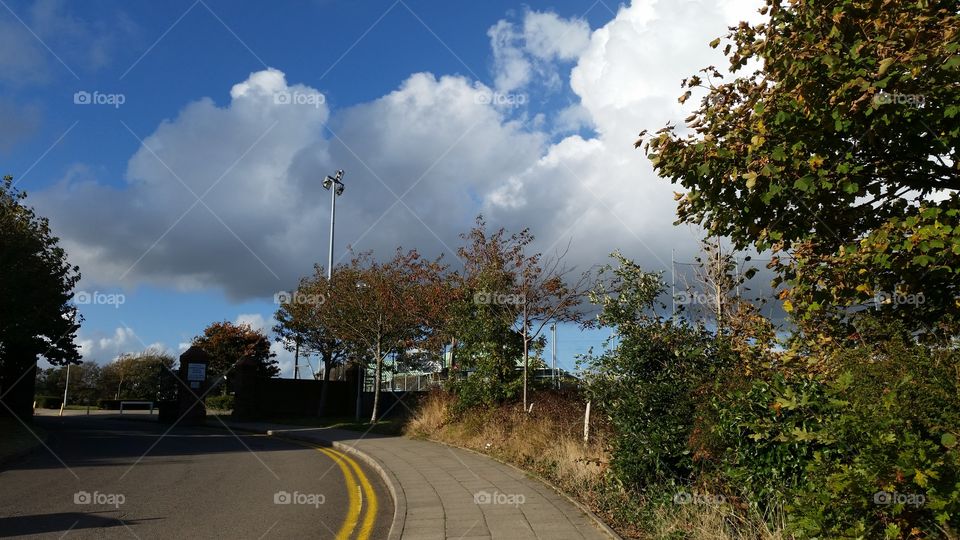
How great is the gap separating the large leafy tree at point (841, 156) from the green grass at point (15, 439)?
49.1 ft

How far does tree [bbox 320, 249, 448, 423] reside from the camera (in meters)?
26.7

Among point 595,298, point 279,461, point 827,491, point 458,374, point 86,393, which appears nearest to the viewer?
point 827,491

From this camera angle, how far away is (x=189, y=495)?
1048 cm

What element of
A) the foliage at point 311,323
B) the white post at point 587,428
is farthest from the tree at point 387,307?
the white post at point 587,428

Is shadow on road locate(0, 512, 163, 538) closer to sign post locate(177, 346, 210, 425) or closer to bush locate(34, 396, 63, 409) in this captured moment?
sign post locate(177, 346, 210, 425)

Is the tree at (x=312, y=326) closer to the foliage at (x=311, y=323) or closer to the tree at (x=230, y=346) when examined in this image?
the foliage at (x=311, y=323)

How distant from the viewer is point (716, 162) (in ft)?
24.5

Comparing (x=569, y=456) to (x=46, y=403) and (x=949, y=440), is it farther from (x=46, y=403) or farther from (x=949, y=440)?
(x=46, y=403)

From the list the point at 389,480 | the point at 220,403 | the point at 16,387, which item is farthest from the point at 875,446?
the point at 220,403

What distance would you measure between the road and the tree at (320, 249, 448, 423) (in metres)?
9.63

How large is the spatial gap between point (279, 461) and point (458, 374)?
6372 mm

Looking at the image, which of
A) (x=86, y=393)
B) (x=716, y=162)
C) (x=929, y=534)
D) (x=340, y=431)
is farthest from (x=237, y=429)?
(x=86, y=393)

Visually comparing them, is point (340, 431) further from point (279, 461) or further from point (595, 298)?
point (595, 298)

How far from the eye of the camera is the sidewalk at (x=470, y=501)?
764 cm
